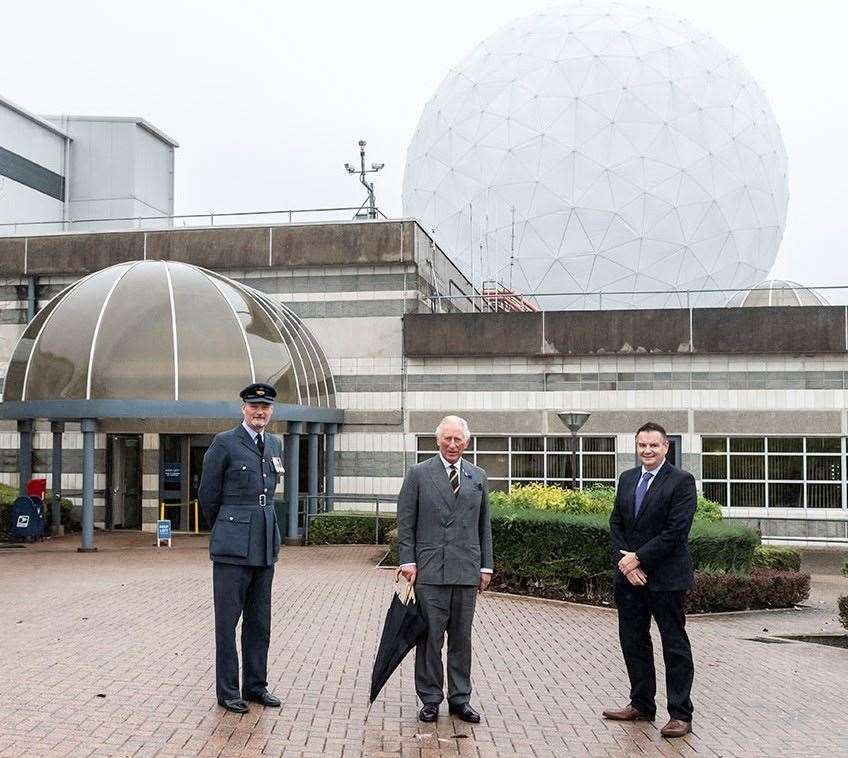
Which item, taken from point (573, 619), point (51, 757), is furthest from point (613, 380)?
point (51, 757)

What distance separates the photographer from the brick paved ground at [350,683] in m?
6.54

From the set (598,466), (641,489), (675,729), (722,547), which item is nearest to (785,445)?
(598,466)

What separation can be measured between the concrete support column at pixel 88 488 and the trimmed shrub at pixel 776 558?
1143cm

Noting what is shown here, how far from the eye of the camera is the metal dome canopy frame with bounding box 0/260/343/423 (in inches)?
737

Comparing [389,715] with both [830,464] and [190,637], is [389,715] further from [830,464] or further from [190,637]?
[830,464]

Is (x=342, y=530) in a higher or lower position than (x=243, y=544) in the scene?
lower

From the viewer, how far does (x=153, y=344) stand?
19.1m

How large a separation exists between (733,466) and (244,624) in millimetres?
17628

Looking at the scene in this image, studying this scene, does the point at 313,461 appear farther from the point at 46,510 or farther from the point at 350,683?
the point at 350,683

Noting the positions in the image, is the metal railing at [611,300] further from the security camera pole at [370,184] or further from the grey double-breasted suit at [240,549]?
the grey double-breasted suit at [240,549]

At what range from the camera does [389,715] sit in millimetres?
7195

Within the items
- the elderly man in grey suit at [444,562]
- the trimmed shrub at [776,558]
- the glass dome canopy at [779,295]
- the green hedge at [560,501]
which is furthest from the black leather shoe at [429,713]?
the glass dome canopy at [779,295]

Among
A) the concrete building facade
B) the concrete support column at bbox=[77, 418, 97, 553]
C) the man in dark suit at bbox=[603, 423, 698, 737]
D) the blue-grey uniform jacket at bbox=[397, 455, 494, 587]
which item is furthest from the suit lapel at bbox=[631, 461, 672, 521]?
the concrete building facade

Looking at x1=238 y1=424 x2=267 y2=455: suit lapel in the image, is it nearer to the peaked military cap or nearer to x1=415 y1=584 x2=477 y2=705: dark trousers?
the peaked military cap
